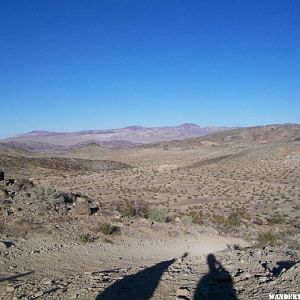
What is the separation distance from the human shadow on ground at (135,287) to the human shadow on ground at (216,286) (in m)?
0.94

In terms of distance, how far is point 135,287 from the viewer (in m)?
9.09

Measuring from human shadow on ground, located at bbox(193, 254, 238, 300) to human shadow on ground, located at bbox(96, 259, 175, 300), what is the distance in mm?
935

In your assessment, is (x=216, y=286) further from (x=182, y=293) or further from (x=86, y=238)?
(x=86, y=238)

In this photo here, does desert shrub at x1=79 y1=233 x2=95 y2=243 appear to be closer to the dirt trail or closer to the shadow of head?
the dirt trail

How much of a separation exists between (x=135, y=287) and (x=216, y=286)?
1635 millimetres

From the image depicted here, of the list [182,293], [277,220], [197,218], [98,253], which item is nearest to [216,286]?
[182,293]

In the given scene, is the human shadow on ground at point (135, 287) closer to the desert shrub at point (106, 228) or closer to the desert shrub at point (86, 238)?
the desert shrub at point (86, 238)

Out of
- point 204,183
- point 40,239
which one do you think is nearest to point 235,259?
point 40,239

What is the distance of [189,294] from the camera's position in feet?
28.5

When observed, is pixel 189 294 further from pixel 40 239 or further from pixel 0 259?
pixel 40 239

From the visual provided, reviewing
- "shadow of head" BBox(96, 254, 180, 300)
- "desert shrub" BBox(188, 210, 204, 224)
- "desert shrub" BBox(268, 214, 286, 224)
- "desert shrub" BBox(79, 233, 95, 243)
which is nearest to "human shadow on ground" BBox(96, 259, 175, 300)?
"shadow of head" BBox(96, 254, 180, 300)

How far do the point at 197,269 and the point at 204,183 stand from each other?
28.5 meters

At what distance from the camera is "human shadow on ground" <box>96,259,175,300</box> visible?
852cm

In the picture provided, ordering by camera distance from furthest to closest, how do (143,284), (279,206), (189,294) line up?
(279,206)
(143,284)
(189,294)
